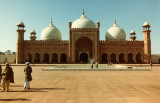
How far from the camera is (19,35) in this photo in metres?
29.1

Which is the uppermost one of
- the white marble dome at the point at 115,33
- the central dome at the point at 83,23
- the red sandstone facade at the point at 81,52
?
the central dome at the point at 83,23

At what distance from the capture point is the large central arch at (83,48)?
30130mm

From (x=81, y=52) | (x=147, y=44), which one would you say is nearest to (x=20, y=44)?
(x=81, y=52)

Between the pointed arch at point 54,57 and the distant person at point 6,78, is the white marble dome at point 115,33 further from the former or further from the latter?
the distant person at point 6,78

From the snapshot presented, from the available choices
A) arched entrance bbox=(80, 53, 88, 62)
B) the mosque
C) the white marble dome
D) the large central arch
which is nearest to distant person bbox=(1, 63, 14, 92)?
the mosque

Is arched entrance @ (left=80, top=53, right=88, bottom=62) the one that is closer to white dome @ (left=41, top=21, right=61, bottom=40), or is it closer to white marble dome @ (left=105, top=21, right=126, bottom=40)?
white marble dome @ (left=105, top=21, right=126, bottom=40)

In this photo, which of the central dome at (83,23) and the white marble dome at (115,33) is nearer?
the central dome at (83,23)

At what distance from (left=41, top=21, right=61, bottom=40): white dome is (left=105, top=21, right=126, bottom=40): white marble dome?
426 inches

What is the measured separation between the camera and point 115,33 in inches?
1280

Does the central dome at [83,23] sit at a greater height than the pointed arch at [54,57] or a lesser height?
greater

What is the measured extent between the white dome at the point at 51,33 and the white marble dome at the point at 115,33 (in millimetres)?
10831

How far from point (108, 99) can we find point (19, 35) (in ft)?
92.8

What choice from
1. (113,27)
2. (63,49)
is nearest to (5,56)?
(63,49)

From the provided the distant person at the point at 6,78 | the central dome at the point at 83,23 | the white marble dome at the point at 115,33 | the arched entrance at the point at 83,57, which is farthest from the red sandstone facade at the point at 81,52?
the distant person at the point at 6,78
